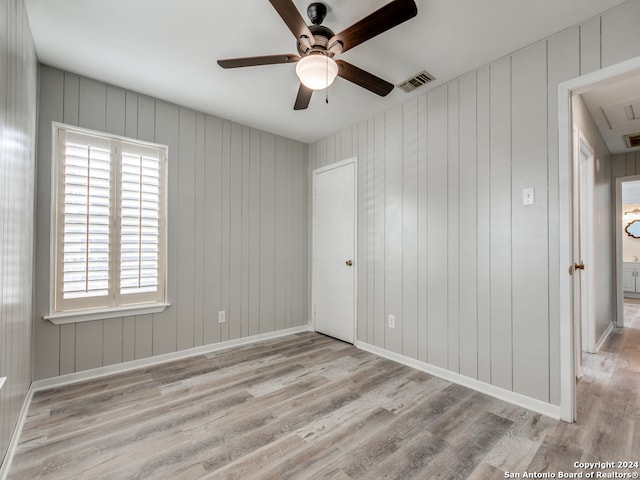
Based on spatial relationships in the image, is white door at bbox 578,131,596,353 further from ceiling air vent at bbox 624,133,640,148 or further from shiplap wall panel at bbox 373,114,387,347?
shiplap wall panel at bbox 373,114,387,347

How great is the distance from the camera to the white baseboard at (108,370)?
1.77 m

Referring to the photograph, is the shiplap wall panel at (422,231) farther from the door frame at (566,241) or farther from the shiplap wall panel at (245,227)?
the shiplap wall panel at (245,227)

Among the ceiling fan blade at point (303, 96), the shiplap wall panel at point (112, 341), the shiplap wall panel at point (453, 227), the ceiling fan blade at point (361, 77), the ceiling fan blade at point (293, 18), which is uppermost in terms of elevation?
the ceiling fan blade at point (293, 18)

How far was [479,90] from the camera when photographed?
8.30 ft

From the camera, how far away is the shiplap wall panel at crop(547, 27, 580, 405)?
2.10 m

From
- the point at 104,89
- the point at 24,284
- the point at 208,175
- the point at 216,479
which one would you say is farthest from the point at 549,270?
the point at 104,89

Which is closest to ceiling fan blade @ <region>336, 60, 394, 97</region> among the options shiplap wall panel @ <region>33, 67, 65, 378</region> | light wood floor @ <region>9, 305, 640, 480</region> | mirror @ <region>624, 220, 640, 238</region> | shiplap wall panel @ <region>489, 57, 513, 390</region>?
shiplap wall panel @ <region>489, 57, 513, 390</region>

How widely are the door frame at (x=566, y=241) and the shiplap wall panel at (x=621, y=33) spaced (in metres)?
0.16

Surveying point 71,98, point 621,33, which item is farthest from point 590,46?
point 71,98

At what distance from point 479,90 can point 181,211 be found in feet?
9.69

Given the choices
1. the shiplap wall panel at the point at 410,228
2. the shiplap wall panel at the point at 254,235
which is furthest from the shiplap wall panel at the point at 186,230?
the shiplap wall panel at the point at 410,228

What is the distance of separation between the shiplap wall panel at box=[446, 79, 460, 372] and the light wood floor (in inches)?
14.7

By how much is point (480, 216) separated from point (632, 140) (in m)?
3.14

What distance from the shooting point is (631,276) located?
7.09 metres
